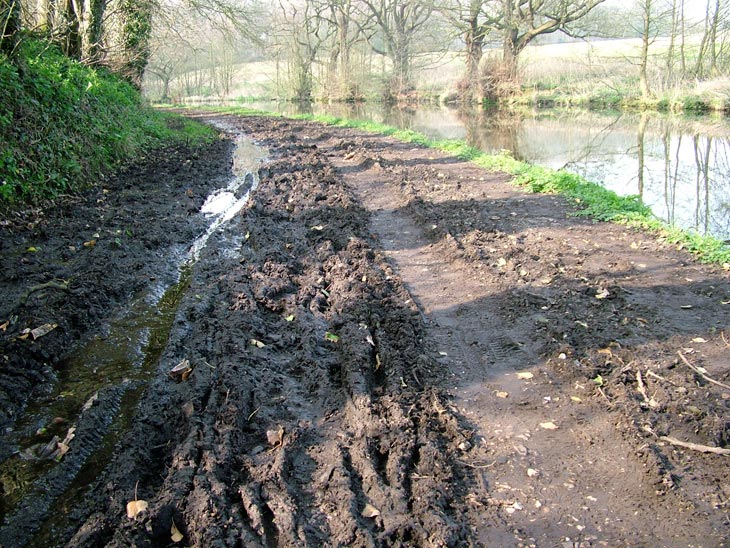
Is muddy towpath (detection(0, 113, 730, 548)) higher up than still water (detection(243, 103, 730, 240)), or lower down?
lower down

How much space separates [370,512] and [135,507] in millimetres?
1262

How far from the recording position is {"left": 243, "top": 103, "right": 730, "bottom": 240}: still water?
444 inches

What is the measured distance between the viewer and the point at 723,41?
87.1ft

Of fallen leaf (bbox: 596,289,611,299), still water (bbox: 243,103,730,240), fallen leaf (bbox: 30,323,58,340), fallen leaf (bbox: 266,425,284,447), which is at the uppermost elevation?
still water (bbox: 243,103,730,240)

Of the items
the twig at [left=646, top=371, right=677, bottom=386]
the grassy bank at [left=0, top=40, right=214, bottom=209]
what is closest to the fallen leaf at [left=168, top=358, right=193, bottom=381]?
the twig at [left=646, top=371, right=677, bottom=386]

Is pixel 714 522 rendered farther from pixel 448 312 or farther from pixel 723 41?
pixel 723 41

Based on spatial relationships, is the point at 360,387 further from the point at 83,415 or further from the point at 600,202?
the point at 600,202

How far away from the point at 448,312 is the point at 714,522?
3.02 metres

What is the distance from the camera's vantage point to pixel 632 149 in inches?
674

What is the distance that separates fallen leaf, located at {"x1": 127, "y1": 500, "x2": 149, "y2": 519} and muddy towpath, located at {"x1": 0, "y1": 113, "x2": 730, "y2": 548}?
0.01 meters

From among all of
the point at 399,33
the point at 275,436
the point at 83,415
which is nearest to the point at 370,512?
the point at 275,436

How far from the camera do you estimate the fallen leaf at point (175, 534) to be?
9.43 feet

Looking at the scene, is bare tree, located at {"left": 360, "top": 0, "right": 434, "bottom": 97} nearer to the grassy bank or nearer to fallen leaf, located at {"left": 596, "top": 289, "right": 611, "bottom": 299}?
the grassy bank

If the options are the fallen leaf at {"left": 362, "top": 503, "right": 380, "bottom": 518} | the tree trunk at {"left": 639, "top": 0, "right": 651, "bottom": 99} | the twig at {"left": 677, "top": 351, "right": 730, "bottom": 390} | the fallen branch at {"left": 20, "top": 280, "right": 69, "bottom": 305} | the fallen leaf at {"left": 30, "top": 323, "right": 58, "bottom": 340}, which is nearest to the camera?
the fallen leaf at {"left": 362, "top": 503, "right": 380, "bottom": 518}
